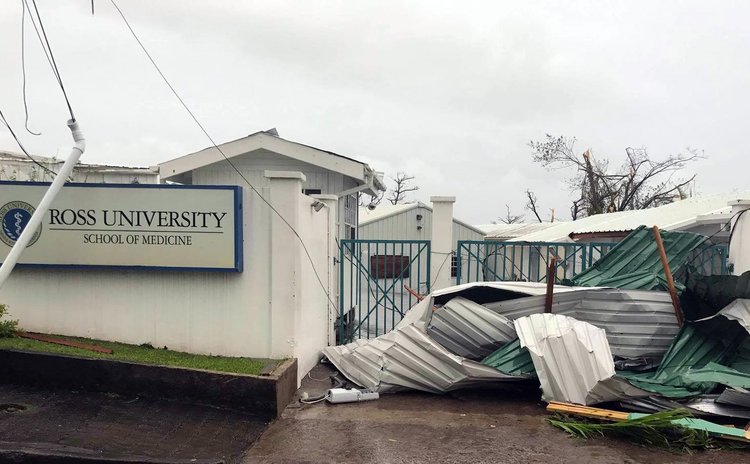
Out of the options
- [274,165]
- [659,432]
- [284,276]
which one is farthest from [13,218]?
[659,432]

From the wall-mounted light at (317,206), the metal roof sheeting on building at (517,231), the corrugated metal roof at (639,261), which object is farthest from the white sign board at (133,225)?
the metal roof sheeting on building at (517,231)

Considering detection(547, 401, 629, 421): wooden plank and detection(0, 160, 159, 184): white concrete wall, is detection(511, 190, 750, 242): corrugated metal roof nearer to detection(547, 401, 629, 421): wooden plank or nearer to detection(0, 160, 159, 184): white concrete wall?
detection(547, 401, 629, 421): wooden plank

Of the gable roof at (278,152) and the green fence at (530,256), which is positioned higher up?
the gable roof at (278,152)

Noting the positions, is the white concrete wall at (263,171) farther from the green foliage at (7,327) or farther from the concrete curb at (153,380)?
→ the concrete curb at (153,380)

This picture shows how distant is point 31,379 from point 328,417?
122 inches

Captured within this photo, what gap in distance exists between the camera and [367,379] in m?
6.14

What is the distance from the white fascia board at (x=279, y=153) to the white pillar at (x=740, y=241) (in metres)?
5.58

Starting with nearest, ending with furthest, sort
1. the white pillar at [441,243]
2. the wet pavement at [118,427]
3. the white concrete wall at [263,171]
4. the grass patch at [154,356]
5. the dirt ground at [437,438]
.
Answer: the wet pavement at [118,427] < the dirt ground at [437,438] < the grass patch at [154,356] < the white pillar at [441,243] < the white concrete wall at [263,171]

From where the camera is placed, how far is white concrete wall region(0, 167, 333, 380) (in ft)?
19.6

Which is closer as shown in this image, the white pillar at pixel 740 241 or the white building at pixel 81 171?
the white pillar at pixel 740 241

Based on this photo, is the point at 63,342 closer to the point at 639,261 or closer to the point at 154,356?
the point at 154,356

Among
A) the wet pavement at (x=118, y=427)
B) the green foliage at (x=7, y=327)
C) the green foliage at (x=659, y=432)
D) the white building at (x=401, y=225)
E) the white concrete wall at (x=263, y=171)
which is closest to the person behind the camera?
the wet pavement at (x=118, y=427)

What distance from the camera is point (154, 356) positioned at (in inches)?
224

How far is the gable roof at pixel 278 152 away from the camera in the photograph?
30.7 feet
